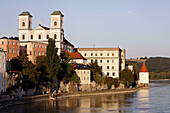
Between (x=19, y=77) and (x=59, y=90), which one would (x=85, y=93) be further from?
(x=19, y=77)

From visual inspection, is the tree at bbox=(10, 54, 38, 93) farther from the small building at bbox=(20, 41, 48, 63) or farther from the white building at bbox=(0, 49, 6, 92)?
the small building at bbox=(20, 41, 48, 63)

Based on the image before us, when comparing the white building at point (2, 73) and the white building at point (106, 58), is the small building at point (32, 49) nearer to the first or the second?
the white building at point (2, 73)

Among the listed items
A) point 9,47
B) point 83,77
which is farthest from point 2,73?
point 83,77

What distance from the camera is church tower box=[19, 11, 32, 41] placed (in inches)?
4393

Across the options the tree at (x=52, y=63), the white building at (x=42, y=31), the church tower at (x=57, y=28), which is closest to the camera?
the tree at (x=52, y=63)

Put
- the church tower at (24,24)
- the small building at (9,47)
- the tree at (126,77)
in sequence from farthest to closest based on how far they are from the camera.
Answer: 1. the tree at (126,77)
2. the church tower at (24,24)
3. the small building at (9,47)

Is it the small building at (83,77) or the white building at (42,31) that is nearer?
the small building at (83,77)

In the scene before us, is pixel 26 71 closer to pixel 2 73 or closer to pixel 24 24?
pixel 2 73

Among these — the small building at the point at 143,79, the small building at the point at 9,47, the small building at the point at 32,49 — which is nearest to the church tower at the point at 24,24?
the small building at the point at 32,49

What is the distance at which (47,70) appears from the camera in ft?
264

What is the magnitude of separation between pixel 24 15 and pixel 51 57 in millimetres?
35969

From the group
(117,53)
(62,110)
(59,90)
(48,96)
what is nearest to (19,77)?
(48,96)

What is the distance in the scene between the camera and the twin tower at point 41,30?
363 ft

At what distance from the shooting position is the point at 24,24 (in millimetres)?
112562
